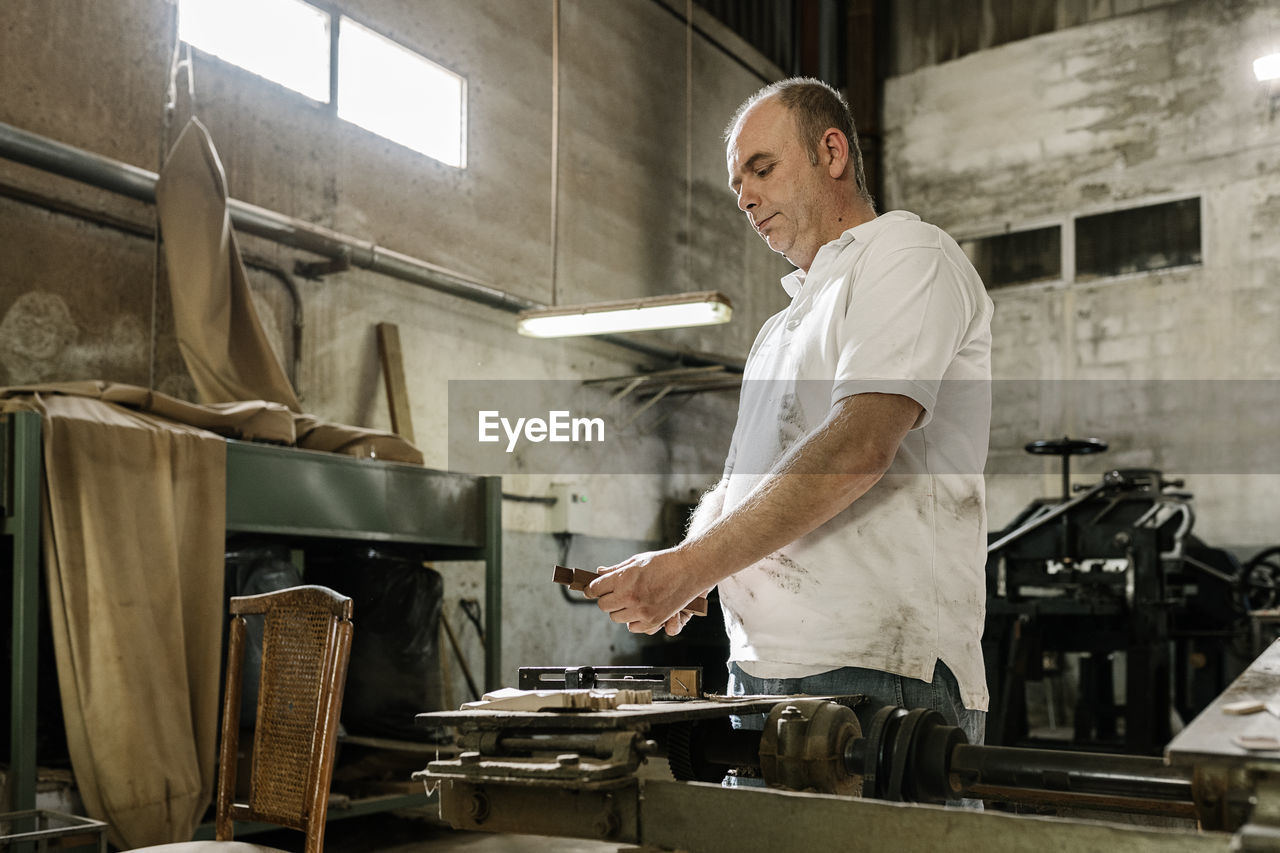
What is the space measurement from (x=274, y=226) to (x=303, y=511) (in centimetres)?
172

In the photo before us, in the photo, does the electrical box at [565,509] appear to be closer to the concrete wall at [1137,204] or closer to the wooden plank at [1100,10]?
the concrete wall at [1137,204]

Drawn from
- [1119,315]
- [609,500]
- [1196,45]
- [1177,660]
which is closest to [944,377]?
[609,500]

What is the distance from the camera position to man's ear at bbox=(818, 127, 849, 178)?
1576 mm

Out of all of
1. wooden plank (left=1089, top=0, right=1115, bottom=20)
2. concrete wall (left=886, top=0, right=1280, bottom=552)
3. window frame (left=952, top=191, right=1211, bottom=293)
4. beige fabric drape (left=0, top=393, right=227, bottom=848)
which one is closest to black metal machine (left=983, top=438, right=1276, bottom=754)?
concrete wall (left=886, top=0, right=1280, bottom=552)

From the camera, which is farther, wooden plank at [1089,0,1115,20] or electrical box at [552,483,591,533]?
wooden plank at [1089,0,1115,20]

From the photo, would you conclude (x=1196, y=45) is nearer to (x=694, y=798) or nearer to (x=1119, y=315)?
(x=1119, y=315)

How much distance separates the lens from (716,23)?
8.71 meters

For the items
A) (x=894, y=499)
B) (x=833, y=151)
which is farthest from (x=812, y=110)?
(x=894, y=499)

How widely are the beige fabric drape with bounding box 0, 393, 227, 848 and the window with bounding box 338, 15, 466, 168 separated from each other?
2784mm

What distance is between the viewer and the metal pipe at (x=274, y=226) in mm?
4211

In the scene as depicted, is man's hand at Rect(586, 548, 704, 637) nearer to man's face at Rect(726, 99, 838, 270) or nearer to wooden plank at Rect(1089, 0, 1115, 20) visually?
man's face at Rect(726, 99, 838, 270)

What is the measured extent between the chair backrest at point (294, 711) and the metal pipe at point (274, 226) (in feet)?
8.35

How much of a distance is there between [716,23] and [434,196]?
3541 millimetres

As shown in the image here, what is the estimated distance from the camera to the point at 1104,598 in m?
5.62
